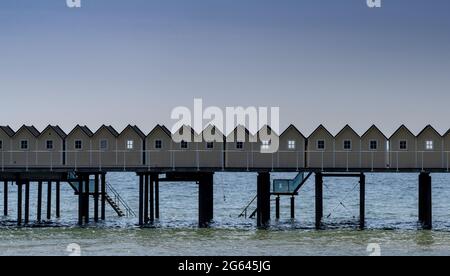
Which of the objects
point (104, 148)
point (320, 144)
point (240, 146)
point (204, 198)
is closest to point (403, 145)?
point (320, 144)

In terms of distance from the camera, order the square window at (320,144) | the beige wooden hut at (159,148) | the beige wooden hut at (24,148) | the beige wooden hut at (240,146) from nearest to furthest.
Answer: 1. the square window at (320,144)
2. the beige wooden hut at (240,146)
3. the beige wooden hut at (159,148)
4. the beige wooden hut at (24,148)

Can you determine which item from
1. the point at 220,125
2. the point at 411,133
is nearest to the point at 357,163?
the point at 411,133

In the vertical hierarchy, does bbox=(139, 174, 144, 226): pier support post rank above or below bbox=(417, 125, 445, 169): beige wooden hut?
below

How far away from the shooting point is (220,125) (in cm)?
6200

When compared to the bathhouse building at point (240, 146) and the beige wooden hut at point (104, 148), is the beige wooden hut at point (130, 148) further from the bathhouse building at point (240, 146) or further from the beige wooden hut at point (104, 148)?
the bathhouse building at point (240, 146)

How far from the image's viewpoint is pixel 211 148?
61.4m

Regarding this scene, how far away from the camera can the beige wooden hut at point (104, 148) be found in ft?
204

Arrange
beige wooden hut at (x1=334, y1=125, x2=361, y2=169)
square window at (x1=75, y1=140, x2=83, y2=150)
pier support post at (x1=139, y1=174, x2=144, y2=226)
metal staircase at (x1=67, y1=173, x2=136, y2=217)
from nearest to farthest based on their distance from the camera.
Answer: beige wooden hut at (x1=334, y1=125, x2=361, y2=169), pier support post at (x1=139, y1=174, x2=144, y2=226), square window at (x1=75, y1=140, x2=83, y2=150), metal staircase at (x1=67, y1=173, x2=136, y2=217)

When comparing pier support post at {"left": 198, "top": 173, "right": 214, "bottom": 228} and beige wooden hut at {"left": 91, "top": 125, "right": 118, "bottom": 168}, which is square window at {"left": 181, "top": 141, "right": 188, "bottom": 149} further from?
beige wooden hut at {"left": 91, "top": 125, "right": 118, "bottom": 168}

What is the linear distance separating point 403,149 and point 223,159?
1151cm

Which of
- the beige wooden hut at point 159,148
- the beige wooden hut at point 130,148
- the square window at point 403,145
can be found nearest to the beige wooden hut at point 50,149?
the beige wooden hut at point 130,148

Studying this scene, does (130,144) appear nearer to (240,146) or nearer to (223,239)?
(240,146)

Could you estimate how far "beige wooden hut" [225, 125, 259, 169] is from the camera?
61.3 meters

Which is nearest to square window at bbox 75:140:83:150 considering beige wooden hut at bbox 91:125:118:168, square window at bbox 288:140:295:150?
beige wooden hut at bbox 91:125:118:168
